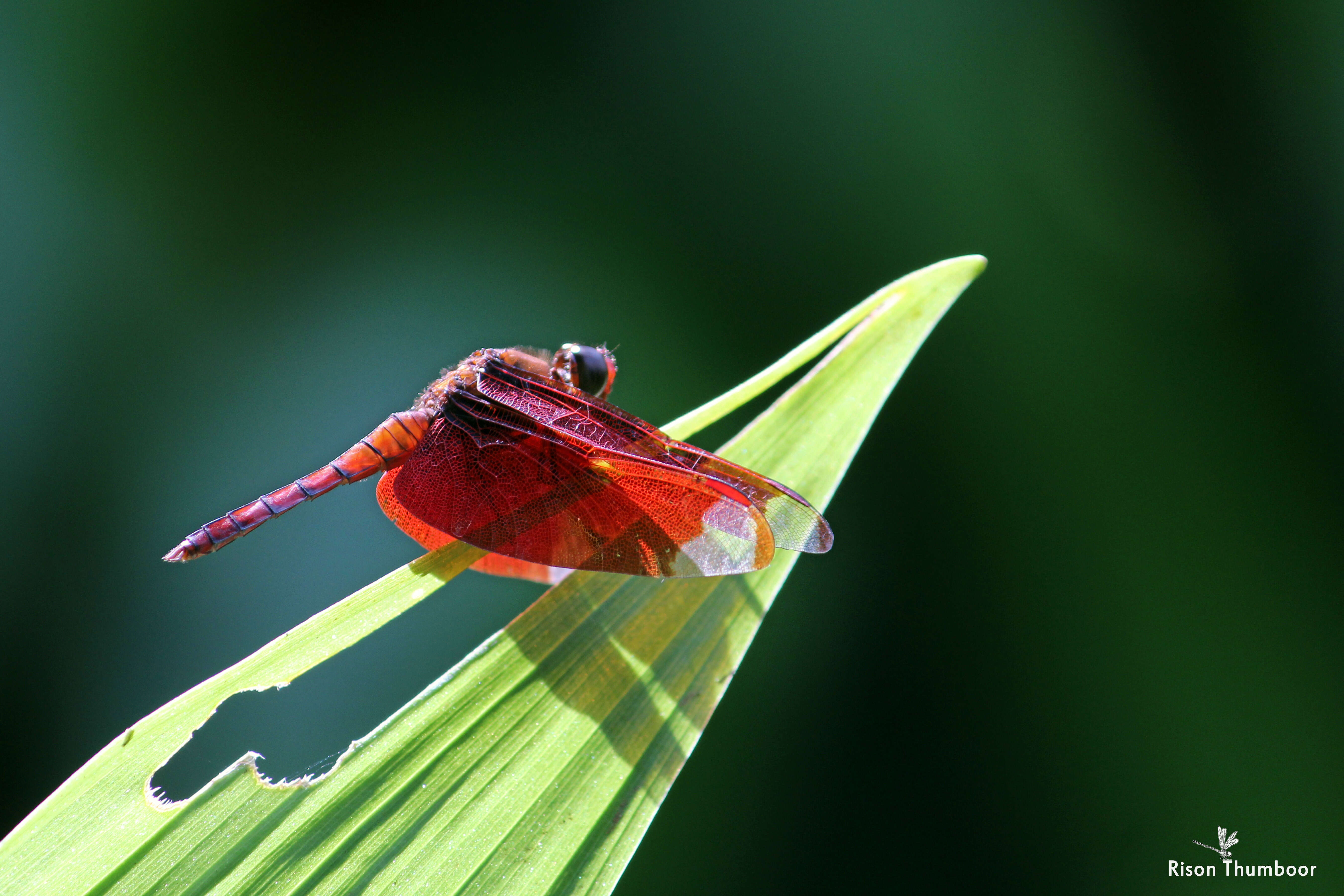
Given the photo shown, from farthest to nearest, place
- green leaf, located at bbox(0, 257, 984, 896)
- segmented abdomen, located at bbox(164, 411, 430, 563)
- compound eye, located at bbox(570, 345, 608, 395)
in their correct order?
compound eye, located at bbox(570, 345, 608, 395), segmented abdomen, located at bbox(164, 411, 430, 563), green leaf, located at bbox(0, 257, 984, 896)

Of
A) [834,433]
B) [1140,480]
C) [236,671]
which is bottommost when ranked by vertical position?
[236,671]

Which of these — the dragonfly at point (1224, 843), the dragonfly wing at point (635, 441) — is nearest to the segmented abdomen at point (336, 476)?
the dragonfly wing at point (635, 441)

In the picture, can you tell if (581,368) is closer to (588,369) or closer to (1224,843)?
(588,369)

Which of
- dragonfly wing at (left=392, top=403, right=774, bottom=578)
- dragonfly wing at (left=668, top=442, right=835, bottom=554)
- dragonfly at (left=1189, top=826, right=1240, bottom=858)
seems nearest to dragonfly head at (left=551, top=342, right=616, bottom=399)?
dragonfly wing at (left=392, top=403, right=774, bottom=578)

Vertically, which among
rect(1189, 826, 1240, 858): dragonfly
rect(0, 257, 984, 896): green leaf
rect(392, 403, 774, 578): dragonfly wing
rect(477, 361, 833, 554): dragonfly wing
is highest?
rect(477, 361, 833, 554): dragonfly wing

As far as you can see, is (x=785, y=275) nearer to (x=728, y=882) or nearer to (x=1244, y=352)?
(x=1244, y=352)

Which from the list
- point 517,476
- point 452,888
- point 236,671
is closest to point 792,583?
point 517,476

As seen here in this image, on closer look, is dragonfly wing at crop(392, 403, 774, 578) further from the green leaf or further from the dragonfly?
the dragonfly
